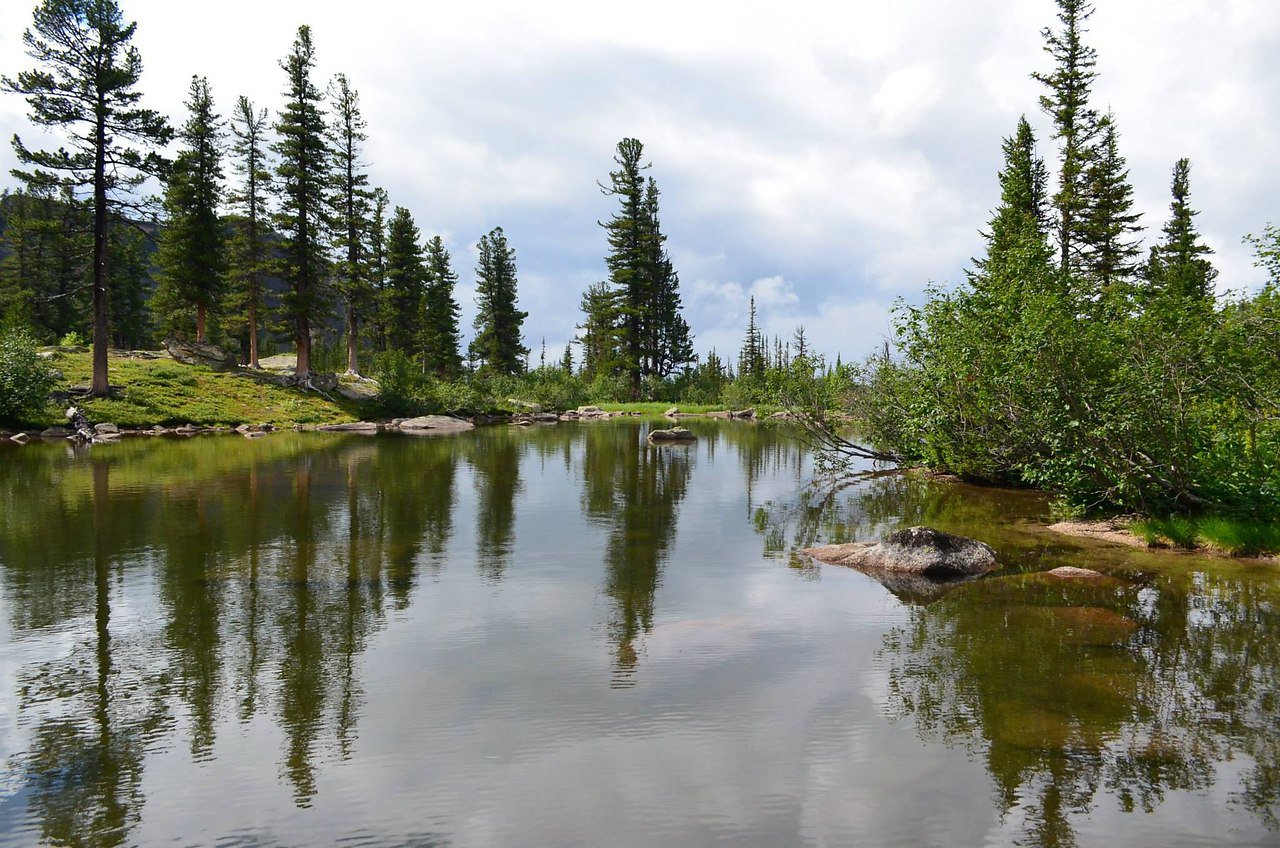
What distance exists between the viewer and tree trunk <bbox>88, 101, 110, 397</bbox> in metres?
38.3

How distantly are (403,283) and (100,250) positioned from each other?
3418 cm

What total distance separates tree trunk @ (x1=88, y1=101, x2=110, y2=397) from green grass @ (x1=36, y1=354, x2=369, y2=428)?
1.23 meters

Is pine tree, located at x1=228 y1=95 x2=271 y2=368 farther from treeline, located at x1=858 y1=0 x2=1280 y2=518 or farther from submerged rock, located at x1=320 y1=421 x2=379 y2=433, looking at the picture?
treeline, located at x1=858 y1=0 x2=1280 y2=518

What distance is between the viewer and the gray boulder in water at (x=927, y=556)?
1238 cm

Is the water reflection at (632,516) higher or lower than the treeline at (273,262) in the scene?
lower

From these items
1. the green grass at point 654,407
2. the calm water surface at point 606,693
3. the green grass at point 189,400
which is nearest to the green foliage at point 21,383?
the green grass at point 189,400

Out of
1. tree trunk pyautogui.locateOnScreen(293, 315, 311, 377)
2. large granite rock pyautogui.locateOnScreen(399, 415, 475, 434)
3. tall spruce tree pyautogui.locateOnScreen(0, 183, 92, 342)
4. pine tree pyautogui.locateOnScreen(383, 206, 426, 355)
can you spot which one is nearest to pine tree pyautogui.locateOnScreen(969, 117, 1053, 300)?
large granite rock pyautogui.locateOnScreen(399, 415, 475, 434)

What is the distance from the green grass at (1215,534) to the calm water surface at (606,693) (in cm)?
81

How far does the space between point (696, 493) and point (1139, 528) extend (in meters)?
11.4

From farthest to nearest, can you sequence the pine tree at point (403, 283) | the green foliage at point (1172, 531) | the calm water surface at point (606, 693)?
the pine tree at point (403, 283) < the green foliage at point (1172, 531) < the calm water surface at point (606, 693)

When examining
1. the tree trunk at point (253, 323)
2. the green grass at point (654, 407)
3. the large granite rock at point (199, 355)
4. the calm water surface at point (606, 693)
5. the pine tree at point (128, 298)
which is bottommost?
the calm water surface at point (606, 693)

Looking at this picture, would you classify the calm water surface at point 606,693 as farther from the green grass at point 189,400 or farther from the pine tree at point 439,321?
the pine tree at point 439,321

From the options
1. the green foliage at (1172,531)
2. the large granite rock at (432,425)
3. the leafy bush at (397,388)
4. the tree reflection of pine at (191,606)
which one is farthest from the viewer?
the leafy bush at (397,388)

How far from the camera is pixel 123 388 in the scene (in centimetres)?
4081
